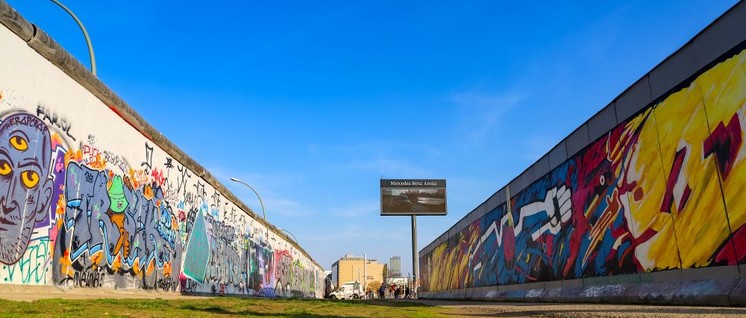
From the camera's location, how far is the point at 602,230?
1333 cm

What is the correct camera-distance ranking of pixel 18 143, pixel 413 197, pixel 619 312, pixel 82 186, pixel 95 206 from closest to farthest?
pixel 619 312
pixel 18 143
pixel 82 186
pixel 95 206
pixel 413 197

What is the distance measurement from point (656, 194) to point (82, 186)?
11424mm

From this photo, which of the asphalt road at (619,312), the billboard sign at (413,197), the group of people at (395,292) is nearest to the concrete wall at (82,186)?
the asphalt road at (619,312)

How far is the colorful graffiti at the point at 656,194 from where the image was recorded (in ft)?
27.8

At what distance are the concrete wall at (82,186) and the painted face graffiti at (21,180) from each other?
17 millimetres

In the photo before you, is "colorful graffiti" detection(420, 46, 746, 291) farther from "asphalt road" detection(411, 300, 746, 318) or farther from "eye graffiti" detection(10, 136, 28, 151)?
"eye graffiti" detection(10, 136, 28, 151)

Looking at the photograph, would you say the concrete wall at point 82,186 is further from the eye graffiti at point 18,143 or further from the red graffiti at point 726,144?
the red graffiti at point 726,144

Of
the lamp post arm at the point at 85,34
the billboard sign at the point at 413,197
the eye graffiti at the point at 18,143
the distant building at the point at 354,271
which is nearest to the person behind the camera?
the eye graffiti at the point at 18,143

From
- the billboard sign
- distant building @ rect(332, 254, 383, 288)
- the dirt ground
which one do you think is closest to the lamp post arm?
the dirt ground

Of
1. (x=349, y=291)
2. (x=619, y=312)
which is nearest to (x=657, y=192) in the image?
(x=619, y=312)

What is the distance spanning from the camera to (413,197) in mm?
46375

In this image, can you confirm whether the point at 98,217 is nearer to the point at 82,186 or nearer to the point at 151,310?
the point at 82,186

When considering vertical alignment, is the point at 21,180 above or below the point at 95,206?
above

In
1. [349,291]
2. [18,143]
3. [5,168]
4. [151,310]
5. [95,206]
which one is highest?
[18,143]
